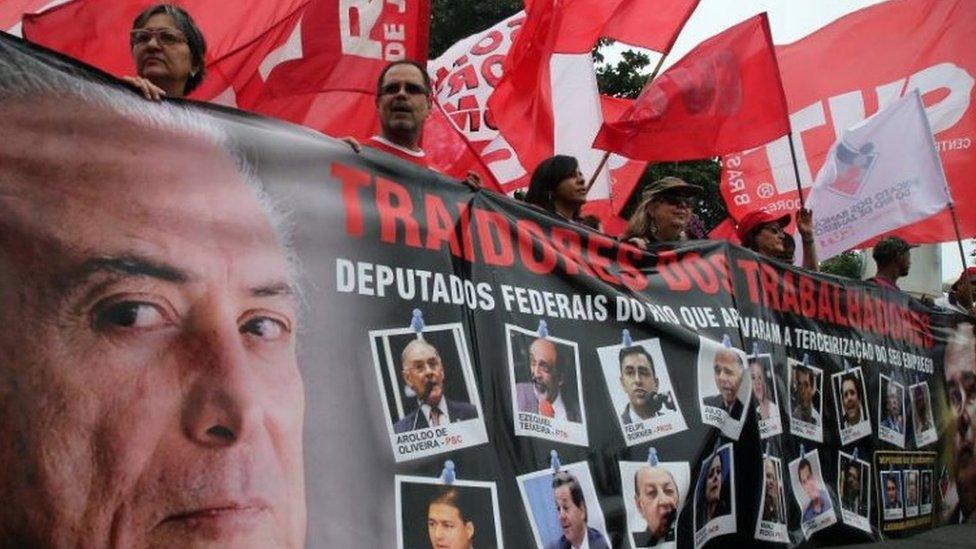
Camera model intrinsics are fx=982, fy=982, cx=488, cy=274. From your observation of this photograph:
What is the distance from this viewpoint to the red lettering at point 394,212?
2.97 metres

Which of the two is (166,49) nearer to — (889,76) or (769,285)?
(769,285)

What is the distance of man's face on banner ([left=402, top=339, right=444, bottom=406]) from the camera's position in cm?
284

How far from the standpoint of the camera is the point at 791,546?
4160 millimetres

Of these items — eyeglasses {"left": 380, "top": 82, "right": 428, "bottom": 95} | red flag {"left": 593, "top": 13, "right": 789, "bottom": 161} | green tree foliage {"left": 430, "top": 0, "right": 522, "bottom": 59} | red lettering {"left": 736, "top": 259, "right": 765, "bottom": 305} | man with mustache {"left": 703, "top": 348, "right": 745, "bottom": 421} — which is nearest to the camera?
eyeglasses {"left": 380, "top": 82, "right": 428, "bottom": 95}

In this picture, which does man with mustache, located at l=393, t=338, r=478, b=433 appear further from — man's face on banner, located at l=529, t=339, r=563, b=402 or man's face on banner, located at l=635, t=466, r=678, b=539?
man's face on banner, located at l=635, t=466, r=678, b=539

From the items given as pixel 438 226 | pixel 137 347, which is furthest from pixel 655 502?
pixel 137 347

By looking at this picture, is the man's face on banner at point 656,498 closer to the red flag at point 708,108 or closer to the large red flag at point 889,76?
Result: the red flag at point 708,108

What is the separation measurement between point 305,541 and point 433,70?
→ 17.2 feet

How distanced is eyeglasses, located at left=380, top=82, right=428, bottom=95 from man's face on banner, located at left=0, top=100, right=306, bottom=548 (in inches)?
51.3

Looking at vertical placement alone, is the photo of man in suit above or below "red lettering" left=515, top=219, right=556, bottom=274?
below

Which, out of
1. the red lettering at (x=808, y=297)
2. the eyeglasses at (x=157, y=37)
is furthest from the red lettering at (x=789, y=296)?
the eyeglasses at (x=157, y=37)

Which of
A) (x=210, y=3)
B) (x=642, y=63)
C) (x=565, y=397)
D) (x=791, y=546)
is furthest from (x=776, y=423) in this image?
(x=642, y=63)

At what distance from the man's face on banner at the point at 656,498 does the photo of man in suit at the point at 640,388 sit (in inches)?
7.9

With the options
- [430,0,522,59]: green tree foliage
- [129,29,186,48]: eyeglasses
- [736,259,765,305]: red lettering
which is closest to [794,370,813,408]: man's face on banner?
[736,259,765,305]: red lettering
